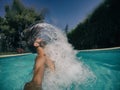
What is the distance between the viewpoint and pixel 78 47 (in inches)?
221

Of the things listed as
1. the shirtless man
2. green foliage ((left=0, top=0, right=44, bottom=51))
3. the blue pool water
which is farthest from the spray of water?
green foliage ((left=0, top=0, right=44, bottom=51))

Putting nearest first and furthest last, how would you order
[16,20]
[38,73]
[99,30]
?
[38,73], [16,20], [99,30]

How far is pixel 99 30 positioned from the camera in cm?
617

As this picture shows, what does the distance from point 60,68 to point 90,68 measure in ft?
4.71

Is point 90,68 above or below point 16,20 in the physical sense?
below

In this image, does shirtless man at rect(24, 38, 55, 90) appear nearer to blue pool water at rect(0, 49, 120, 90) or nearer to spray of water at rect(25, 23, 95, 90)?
spray of water at rect(25, 23, 95, 90)

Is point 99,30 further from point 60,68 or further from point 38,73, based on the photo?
point 38,73

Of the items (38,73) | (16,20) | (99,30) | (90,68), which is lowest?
(90,68)

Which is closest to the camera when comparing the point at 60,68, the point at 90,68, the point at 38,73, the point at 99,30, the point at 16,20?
the point at 38,73

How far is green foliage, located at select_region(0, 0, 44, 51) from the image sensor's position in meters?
5.30

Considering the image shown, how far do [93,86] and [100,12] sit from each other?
300cm

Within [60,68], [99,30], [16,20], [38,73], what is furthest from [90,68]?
[99,30]

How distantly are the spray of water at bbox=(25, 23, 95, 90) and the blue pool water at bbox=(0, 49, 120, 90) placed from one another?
0.43m

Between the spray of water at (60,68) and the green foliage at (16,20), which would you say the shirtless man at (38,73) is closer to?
the spray of water at (60,68)
